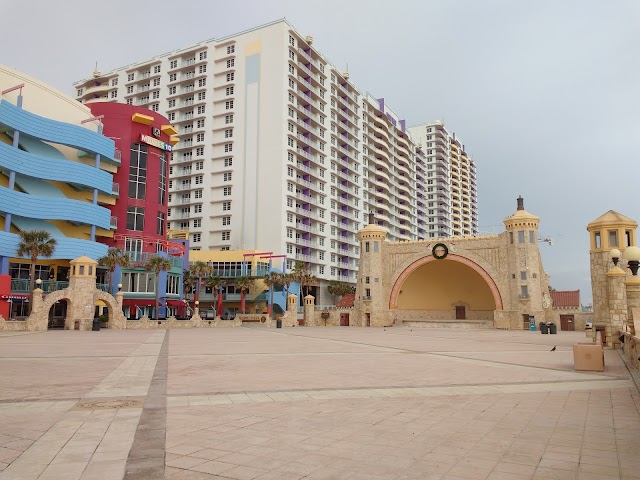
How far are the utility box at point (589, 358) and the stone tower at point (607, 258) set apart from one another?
8.39m

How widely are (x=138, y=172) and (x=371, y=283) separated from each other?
30.4 metres

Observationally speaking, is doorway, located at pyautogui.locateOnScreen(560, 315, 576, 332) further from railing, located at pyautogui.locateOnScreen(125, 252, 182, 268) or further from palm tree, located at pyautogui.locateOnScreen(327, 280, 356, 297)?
railing, located at pyautogui.locateOnScreen(125, 252, 182, 268)

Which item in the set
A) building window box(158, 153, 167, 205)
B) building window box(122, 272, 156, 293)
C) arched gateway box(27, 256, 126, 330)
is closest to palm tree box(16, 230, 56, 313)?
arched gateway box(27, 256, 126, 330)

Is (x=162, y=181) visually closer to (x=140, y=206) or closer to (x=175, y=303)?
(x=140, y=206)

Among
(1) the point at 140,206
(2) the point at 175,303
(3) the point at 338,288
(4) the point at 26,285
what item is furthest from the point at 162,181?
(3) the point at 338,288

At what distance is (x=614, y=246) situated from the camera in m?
23.5

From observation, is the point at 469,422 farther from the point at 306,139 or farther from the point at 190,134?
the point at 190,134

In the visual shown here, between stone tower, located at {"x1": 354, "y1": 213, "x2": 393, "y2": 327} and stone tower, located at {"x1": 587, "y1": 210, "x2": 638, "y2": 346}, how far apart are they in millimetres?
34970

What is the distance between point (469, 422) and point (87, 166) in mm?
48796

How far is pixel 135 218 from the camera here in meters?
54.1

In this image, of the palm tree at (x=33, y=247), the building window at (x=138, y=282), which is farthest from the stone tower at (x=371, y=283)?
the palm tree at (x=33, y=247)

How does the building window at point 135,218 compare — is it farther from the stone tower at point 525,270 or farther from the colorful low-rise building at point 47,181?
the stone tower at point 525,270

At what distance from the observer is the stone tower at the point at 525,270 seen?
49500 millimetres

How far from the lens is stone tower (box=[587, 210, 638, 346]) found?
20.8m
